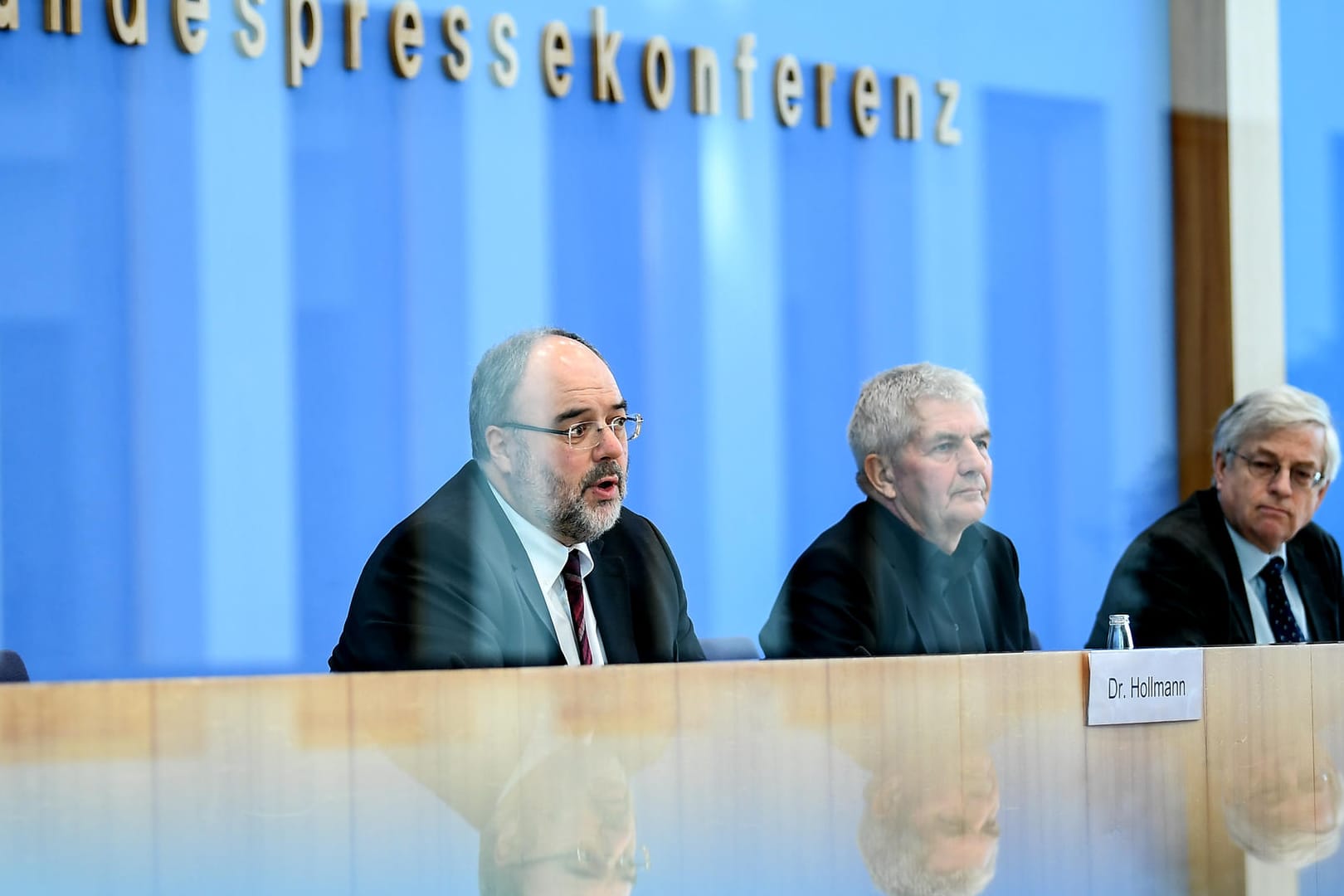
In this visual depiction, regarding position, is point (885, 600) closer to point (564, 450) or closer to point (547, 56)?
point (564, 450)

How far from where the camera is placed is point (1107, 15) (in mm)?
2875

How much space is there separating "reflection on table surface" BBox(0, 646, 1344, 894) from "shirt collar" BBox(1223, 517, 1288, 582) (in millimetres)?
565

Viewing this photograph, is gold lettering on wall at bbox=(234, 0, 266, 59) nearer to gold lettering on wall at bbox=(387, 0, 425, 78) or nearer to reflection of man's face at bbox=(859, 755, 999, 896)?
gold lettering on wall at bbox=(387, 0, 425, 78)

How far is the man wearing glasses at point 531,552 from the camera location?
1.87 meters

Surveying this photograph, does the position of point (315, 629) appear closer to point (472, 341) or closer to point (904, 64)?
point (472, 341)

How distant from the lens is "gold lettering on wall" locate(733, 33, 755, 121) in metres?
2.49

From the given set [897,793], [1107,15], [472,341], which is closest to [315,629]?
[472,341]

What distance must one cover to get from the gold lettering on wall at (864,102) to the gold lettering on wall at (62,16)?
4.09 feet

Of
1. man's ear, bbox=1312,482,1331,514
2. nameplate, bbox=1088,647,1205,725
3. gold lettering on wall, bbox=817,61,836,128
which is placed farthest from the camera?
man's ear, bbox=1312,482,1331,514

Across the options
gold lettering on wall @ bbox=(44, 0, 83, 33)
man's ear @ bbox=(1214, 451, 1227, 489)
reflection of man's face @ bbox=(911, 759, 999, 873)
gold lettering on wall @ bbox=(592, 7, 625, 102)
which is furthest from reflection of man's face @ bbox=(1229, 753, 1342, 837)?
gold lettering on wall @ bbox=(44, 0, 83, 33)

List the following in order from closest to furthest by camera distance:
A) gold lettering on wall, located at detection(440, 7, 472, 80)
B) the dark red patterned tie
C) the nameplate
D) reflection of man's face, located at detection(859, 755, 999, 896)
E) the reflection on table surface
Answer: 1. the reflection on table surface
2. reflection of man's face, located at detection(859, 755, 999, 896)
3. the nameplate
4. the dark red patterned tie
5. gold lettering on wall, located at detection(440, 7, 472, 80)

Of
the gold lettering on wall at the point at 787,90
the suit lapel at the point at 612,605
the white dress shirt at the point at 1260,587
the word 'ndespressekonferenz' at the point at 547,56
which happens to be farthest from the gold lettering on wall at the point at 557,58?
the white dress shirt at the point at 1260,587

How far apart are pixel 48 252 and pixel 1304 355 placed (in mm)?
2425

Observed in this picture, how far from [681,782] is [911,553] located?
84 cm
